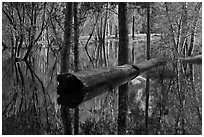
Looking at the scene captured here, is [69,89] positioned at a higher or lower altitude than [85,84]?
lower

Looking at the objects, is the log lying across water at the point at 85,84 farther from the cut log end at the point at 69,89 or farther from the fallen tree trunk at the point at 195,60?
the fallen tree trunk at the point at 195,60

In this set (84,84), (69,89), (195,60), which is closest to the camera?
(84,84)

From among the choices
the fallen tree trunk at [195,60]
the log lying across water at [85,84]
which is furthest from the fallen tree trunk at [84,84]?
the fallen tree trunk at [195,60]

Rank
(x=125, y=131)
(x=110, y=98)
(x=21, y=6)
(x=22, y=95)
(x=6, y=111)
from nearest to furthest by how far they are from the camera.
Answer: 1. (x=125, y=131)
2. (x=6, y=111)
3. (x=110, y=98)
4. (x=22, y=95)
5. (x=21, y=6)

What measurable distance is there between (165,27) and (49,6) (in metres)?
9.00

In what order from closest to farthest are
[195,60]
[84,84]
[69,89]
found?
[84,84]
[69,89]
[195,60]

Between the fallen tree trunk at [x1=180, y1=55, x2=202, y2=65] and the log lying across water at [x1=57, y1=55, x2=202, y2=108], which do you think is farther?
the fallen tree trunk at [x1=180, y1=55, x2=202, y2=65]

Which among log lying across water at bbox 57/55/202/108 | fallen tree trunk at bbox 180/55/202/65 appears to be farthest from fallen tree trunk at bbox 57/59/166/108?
fallen tree trunk at bbox 180/55/202/65

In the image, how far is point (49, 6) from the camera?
21.1 m

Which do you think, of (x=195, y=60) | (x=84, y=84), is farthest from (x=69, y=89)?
(x=195, y=60)

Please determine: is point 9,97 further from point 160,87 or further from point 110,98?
point 160,87

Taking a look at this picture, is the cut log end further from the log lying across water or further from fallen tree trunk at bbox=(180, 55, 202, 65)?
fallen tree trunk at bbox=(180, 55, 202, 65)

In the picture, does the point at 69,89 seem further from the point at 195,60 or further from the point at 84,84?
the point at 195,60

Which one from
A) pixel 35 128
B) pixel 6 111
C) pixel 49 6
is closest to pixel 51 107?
pixel 6 111
